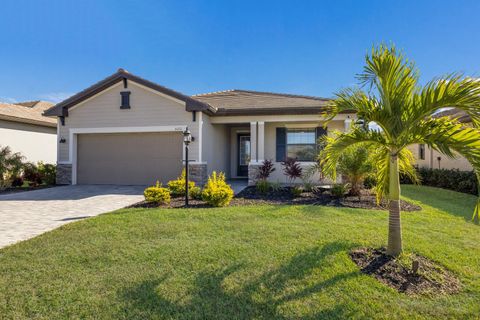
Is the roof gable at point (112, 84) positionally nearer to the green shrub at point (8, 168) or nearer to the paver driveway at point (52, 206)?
the green shrub at point (8, 168)

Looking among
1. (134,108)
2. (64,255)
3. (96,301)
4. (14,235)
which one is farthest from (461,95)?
(134,108)

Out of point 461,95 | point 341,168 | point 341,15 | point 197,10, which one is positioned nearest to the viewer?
point 461,95

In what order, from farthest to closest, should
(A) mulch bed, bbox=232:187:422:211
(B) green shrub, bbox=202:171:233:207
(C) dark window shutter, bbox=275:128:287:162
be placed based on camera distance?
(C) dark window shutter, bbox=275:128:287:162, (A) mulch bed, bbox=232:187:422:211, (B) green shrub, bbox=202:171:233:207

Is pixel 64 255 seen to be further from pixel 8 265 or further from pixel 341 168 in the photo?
pixel 341 168

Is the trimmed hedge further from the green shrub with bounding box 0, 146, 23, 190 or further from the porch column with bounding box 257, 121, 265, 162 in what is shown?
the green shrub with bounding box 0, 146, 23, 190

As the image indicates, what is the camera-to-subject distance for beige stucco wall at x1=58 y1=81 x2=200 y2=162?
11180 millimetres

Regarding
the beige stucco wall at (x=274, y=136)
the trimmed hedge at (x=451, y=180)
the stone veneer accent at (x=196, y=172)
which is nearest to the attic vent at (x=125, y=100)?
the stone veneer accent at (x=196, y=172)

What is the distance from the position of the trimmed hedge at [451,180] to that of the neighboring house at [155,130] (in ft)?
18.4

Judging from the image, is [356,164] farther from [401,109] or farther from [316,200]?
[401,109]

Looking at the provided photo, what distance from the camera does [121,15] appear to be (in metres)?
11.8

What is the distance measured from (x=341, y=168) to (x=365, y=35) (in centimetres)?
722

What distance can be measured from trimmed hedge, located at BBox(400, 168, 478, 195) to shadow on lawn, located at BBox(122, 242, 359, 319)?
10.5m

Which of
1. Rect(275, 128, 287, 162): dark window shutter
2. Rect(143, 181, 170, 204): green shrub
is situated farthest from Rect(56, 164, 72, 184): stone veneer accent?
Rect(275, 128, 287, 162): dark window shutter

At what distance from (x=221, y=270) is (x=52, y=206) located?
21.8ft
